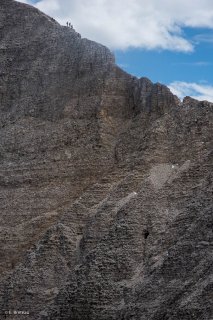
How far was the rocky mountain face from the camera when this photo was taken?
129ft

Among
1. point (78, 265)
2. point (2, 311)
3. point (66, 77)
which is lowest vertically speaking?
point (2, 311)

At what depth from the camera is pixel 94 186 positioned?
53031 millimetres

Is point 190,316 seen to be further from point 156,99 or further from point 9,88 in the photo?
point 9,88

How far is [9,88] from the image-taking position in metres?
65.9

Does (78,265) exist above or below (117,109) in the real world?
below

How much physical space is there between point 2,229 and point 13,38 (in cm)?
1752

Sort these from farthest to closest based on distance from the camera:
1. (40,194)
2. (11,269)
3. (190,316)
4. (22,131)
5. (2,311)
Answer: (22,131), (40,194), (11,269), (2,311), (190,316)

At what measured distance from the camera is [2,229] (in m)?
55.5

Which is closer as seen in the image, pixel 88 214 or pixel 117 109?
pixel 88 214

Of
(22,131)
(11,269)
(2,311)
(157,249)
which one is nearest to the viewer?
(157,249)

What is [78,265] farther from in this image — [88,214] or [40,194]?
[40,194]

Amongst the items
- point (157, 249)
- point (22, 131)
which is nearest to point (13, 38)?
point (22, 131)

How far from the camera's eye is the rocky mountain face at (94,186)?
3944 centimetres

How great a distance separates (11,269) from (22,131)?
459 inches
